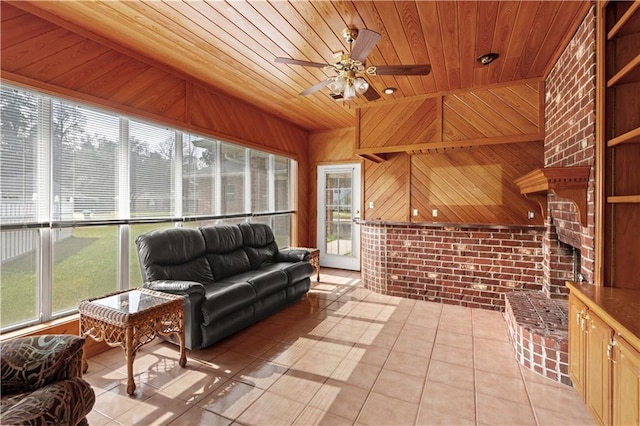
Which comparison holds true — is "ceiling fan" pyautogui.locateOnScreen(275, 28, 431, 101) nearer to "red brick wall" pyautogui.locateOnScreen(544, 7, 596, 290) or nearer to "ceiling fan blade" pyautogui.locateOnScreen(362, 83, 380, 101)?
"ceiling fan blade" pyautogui.locateOnScreen(362, 83, 380, 101)

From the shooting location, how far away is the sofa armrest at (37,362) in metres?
1.50

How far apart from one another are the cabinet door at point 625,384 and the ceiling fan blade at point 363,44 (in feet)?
7.13

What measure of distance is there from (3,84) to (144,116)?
1.08m

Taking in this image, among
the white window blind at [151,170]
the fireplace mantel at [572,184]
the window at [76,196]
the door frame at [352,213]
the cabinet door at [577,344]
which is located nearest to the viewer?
the cabinet door at [577,344]

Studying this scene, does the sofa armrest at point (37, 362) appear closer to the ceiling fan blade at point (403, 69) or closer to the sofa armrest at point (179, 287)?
the sofa armrest at point (179, 287)

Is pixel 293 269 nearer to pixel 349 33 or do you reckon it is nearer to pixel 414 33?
pixel 349 33

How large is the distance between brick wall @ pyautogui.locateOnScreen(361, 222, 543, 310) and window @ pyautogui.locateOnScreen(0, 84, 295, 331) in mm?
2771

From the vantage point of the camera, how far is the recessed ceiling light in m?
2.96

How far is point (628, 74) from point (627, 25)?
13.1 inches

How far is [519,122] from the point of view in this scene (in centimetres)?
350

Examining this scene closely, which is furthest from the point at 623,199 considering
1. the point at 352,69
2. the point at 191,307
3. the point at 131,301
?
the point at 131,301

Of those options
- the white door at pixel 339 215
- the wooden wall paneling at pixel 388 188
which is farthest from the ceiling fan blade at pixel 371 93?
the white door at pixel 339 215

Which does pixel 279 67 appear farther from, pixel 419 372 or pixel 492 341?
pixel 492 341

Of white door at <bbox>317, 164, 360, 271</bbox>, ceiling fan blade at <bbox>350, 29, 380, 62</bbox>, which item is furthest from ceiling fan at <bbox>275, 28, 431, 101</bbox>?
white door at <bbox>317, 164, 360, 271</bbox>
